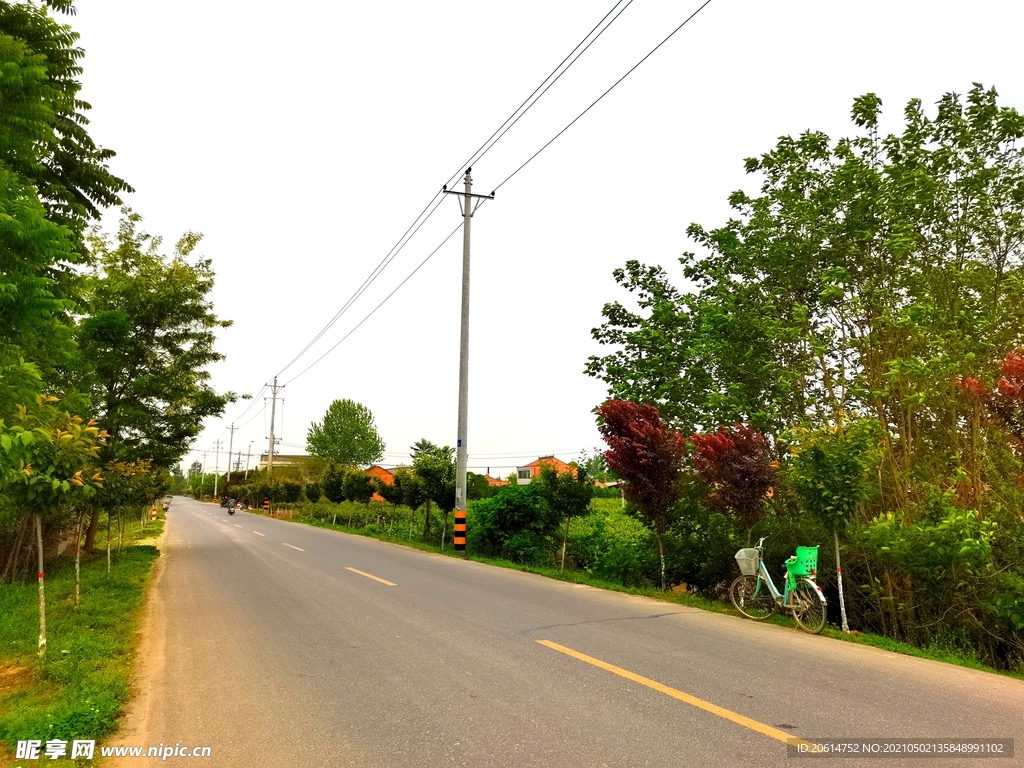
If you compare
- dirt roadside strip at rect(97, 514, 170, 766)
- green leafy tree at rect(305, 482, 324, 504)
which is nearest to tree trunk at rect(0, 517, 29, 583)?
dirt roadside strip at rect(97, 514, 170, 766)

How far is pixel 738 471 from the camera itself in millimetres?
10320

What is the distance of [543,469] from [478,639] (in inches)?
422

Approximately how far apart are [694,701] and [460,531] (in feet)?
49.9

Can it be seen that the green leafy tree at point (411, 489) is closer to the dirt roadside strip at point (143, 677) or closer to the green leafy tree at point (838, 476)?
the dirt roadside strip at point (143, 677)

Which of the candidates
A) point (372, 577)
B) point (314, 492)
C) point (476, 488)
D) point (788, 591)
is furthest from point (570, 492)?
point (314, 492)

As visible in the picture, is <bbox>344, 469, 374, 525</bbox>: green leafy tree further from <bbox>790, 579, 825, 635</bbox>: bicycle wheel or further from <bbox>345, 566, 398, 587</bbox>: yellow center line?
<bbox>790, 579, 825, 635</bbox>: bicycle wheel

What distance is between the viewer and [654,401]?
1612 centimetres

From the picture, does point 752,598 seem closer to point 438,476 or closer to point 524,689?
point 524,689

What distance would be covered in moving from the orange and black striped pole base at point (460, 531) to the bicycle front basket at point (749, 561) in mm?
11621

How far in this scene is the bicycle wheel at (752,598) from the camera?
9234 millimetres

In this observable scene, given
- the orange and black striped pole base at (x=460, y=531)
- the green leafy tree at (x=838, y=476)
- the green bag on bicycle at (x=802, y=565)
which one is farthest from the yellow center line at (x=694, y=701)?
the orange and black striped pole base at (x=460, y=531)

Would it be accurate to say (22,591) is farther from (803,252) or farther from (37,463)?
(803,252)

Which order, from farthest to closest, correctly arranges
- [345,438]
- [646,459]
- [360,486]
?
1. [345,438]
2. [360,486]
3. [646,459]

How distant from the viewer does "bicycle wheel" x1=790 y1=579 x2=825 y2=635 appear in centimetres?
838
